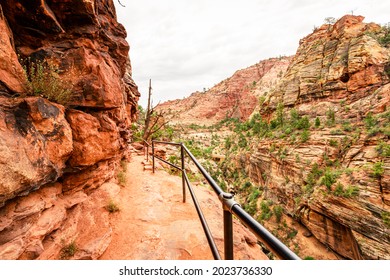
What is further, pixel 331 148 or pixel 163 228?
pixel 331 148

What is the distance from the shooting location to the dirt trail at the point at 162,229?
7.95ft

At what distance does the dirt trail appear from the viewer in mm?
2422

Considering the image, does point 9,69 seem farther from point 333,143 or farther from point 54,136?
point 333,143

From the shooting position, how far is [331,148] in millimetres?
17312

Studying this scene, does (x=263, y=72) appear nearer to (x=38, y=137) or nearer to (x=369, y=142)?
(x=369, y=142)

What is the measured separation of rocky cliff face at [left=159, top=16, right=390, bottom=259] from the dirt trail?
12996 millimetres

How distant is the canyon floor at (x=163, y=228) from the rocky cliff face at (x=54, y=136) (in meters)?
0.27

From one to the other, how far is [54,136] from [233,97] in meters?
70.3

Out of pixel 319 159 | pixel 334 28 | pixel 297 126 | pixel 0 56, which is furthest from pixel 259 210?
pixel 334 28

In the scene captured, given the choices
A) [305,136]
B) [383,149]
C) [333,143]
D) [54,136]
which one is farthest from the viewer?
[305,136]

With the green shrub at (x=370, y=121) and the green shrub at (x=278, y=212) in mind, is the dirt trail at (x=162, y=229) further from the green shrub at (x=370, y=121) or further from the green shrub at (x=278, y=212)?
the green shrub at (x=370, y=121)

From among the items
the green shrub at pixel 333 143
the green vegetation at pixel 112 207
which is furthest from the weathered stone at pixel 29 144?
the green shrub at pixel 333 143

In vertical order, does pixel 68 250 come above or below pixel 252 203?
above

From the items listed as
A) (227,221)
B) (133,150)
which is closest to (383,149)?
(133,150)
